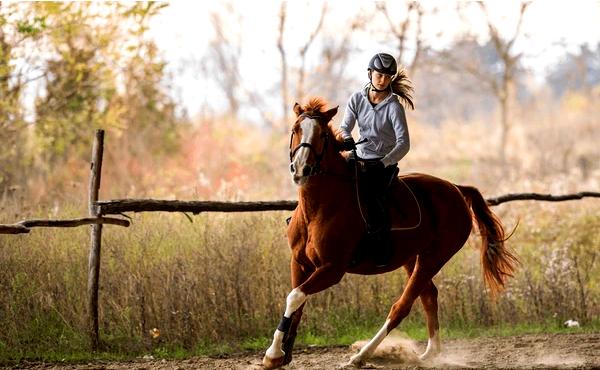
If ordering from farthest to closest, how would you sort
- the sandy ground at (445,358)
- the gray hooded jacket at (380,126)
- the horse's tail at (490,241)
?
the horse's tail at (490,241), the sandy ground at (445,358), the gray hooded jacket at (380,126)

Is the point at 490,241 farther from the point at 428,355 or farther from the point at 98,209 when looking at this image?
the point at 98,209

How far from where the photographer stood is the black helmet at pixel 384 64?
6406mm

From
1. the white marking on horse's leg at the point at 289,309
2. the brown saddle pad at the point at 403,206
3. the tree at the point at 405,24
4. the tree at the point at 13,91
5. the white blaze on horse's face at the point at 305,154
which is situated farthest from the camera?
the tree at the point at 405,24

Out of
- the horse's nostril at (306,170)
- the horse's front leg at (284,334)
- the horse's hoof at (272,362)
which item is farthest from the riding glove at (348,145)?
the horse's hoof at (272,362)

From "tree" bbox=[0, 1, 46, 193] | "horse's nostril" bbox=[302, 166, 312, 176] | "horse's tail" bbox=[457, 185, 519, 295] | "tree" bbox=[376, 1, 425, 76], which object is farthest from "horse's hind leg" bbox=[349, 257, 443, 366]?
"tree" bbox=[376, 1, 425, 76]

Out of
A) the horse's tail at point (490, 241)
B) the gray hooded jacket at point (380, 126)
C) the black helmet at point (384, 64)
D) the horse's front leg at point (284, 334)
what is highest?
the black helmet at point (384, 64)

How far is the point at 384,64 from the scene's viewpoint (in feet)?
21.0

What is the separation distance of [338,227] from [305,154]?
2.26ft

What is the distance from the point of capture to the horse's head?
5.72m

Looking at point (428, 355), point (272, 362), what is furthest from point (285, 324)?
point (428, 355)

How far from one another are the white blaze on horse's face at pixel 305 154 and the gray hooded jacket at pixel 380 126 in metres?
0.55

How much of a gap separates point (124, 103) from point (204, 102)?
6.37 m

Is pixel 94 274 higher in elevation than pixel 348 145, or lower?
lower

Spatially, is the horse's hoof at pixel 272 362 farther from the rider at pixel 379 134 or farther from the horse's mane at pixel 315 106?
the horse's mane at pixel 315 106
